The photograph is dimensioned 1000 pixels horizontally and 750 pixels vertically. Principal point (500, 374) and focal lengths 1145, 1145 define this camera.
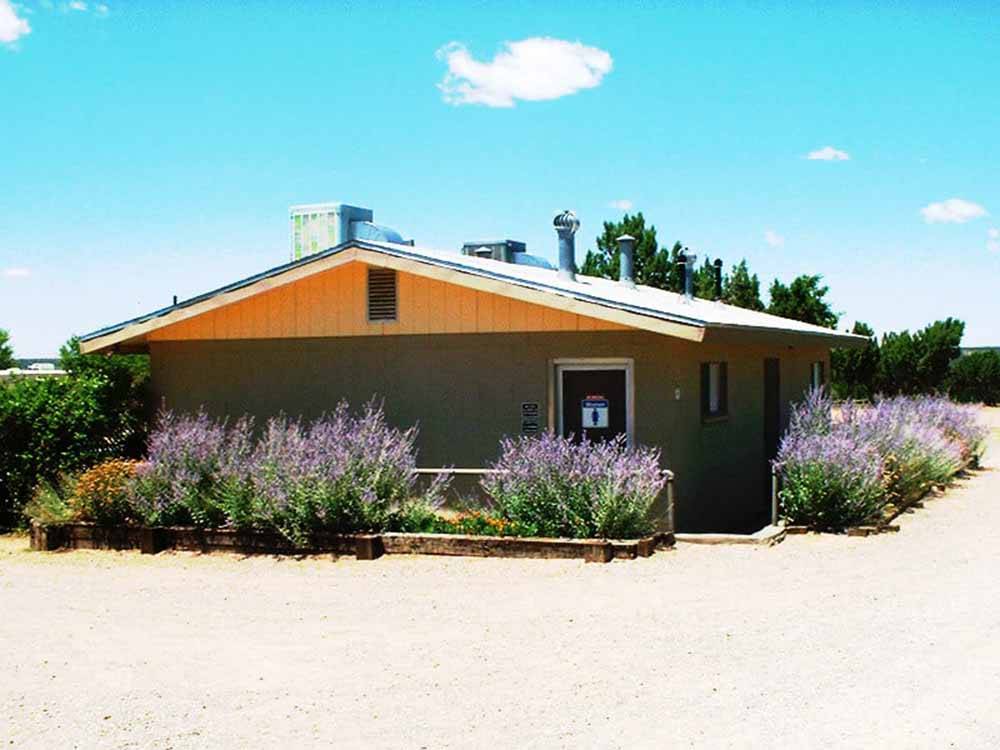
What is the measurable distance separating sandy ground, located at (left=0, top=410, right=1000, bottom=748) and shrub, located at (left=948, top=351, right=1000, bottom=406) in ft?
120

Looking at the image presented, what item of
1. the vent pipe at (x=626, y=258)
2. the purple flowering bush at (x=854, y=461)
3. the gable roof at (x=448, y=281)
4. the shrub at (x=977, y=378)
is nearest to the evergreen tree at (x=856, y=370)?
the shrub at (x=977, y=378)

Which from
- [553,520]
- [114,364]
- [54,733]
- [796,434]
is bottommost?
[54,733]

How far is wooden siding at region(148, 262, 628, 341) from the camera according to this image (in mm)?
12984

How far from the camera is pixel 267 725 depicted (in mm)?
6230

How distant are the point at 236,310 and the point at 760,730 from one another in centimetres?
1000

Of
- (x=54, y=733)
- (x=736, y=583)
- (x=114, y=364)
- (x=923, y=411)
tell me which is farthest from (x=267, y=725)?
(x=923, y=411)

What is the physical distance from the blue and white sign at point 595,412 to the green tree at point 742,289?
82.1 ft

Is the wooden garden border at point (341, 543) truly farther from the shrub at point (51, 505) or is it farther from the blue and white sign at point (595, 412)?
the blue and white sign at point (595, 412)

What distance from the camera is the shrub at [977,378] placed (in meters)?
45.4

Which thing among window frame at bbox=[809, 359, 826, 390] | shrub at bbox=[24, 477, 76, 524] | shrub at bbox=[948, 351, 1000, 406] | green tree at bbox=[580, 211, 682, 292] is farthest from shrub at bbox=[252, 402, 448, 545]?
shrub at bbox=[948, 351, 1000, 406]

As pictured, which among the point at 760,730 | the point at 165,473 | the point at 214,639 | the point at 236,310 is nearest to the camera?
the point at 760,730

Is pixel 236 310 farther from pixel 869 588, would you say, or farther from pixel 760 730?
pixel 760 730

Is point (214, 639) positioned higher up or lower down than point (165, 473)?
lower down

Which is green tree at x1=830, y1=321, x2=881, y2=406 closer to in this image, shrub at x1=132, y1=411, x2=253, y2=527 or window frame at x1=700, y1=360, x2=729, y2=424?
window frame at x1=700, y1=360, x2=729, y2=424
